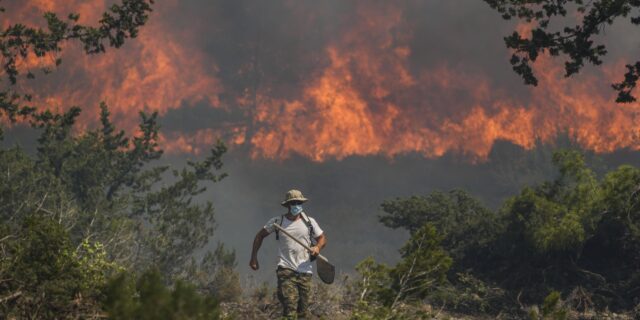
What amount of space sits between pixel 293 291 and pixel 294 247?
591 millimetres

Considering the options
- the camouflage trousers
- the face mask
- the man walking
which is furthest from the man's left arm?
the face mask

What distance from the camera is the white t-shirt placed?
7.71 metres

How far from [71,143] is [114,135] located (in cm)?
293

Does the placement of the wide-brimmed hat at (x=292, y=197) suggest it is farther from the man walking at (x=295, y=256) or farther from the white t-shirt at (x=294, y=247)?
the white t-shirt at (x=294, y=247)

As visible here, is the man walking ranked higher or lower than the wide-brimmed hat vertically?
lower

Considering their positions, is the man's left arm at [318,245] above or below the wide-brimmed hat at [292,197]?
below

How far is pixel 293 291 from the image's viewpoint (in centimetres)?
763

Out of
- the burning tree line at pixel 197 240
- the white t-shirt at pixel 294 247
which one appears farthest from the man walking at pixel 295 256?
the burning tree line at pixel 197 240

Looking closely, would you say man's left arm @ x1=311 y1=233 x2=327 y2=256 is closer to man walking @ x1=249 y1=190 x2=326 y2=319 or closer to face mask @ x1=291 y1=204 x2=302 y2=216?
man walking @ x1=249 y1=190 x2=326 y2=319

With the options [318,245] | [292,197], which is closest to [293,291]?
[318,245]

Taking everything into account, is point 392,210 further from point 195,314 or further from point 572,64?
point 195,314

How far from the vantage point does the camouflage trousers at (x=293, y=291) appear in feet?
24.8

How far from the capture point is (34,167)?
1128 inches

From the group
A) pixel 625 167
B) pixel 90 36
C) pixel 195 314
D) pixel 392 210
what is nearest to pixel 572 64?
pixel 625 167
